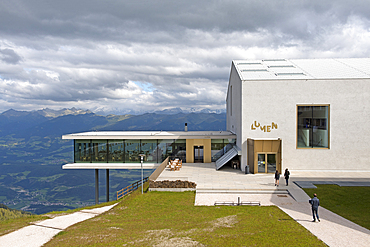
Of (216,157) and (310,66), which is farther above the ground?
(310,66)

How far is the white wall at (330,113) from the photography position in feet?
85.0

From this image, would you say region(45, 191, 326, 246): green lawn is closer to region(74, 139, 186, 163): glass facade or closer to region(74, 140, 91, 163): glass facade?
region(74, 139, 186, 163): glass facade

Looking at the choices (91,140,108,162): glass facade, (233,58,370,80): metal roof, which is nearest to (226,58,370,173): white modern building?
(233,58,370,80): metal roof

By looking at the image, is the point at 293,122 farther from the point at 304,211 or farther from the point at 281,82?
the point at 304,211

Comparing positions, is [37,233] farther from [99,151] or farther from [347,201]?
[347,201]

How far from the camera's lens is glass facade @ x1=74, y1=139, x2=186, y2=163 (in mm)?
30266

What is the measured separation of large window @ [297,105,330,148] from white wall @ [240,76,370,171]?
51 centimetres

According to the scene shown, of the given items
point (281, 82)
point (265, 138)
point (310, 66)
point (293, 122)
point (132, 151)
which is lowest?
point (132, 151)

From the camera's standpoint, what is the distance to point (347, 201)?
17.3 metres

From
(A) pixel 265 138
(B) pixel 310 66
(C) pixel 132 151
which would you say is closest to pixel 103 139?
(C) pixel 132 151

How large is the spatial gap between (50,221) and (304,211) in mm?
15613

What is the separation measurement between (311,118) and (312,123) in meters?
0.54

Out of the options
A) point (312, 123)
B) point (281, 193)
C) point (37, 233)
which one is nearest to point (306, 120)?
point (312, 123)

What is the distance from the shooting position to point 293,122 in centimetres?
2622
